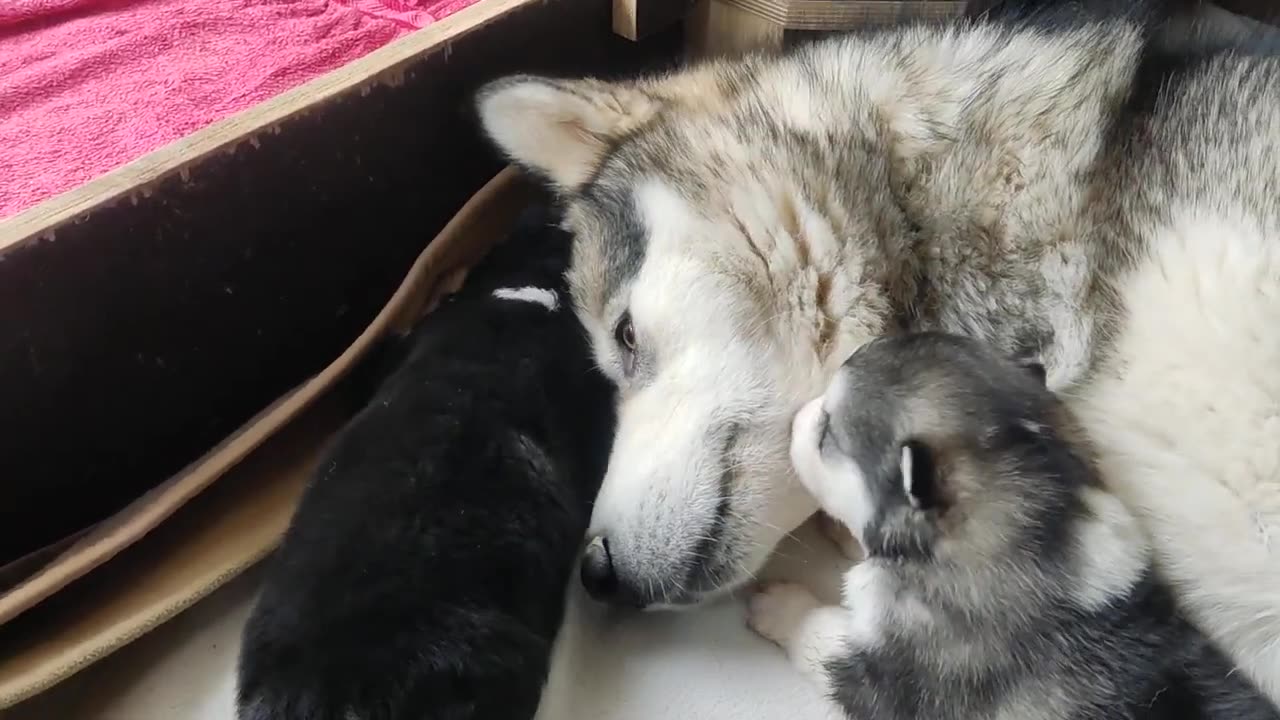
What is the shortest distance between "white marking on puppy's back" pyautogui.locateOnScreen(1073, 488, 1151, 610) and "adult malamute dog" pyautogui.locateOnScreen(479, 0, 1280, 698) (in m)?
0.09

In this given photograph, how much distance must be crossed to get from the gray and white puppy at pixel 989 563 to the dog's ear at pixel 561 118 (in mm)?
563

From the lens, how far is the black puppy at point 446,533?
1122 mm

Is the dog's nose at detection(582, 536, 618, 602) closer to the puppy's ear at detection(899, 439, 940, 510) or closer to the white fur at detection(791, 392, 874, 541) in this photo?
the white fur at detection(791, 392, 874, 541)

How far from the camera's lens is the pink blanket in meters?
1.76

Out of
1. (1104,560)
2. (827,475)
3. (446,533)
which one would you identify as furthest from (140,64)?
(1104,560)

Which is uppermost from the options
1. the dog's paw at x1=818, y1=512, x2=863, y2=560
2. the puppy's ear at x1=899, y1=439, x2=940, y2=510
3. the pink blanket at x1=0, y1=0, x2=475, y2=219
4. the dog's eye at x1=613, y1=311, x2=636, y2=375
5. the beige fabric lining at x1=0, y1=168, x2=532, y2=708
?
the puppy's ear at x1=899, y1=439, x2=940, y2=510

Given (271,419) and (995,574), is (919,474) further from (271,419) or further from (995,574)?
(271,419)

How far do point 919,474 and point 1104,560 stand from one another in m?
0.23

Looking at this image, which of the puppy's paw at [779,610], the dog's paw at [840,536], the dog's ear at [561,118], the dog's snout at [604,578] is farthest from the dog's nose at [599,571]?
the dog's ear at [561,118]

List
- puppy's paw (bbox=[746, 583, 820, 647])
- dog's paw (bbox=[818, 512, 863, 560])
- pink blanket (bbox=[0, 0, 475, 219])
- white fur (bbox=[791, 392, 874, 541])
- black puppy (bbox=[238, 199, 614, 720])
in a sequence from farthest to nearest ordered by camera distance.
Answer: pink blanket (bbox=[0, 0, 475, 219]) < dog's paw (bbox=[818, 512, 863, 560]) < puppy's paw (bbox=[746, 583, 820, 647]) < white fur (bbox=[791, 392, 874, 541]) < black puppy (bbox=[238, 199, 614, 720])

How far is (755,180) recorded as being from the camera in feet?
4.68

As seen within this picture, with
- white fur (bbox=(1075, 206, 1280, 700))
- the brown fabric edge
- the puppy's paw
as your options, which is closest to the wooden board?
the brown fabric edge

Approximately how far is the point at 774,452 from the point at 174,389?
851 millimetres

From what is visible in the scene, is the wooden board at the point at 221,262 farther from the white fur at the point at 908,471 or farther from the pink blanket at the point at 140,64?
the white fur at the point at 908,471
